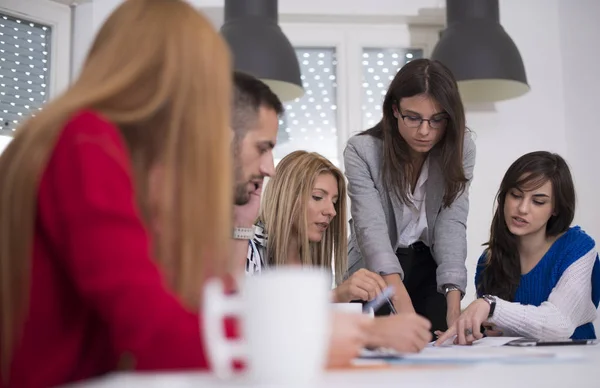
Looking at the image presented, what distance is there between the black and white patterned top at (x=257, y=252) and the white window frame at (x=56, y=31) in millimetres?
2084

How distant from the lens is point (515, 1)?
433cm

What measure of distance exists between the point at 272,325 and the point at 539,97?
400 cm

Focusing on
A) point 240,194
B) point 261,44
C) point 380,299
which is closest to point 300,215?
point 240,194

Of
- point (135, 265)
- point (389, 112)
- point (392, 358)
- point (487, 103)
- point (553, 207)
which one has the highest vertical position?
point (487, 103)

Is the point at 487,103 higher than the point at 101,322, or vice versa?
the point at 487,103

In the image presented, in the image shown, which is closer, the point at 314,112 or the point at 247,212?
the point at 247,212

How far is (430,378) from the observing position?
0.64 metres

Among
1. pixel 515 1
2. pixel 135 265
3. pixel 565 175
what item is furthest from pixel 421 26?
pixel 135 265

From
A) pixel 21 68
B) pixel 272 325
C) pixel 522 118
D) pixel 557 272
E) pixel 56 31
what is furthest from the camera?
pixel 522 118

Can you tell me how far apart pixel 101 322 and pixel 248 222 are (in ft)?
3.99

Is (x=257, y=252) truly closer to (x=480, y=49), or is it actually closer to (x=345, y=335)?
(x=345, y=335)

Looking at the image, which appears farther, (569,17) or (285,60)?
(569,17)

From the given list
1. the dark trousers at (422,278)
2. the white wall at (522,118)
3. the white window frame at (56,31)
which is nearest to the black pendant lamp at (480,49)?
the white wall at (522,118)

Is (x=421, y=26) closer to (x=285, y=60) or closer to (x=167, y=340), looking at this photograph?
(x=285, y=60)
